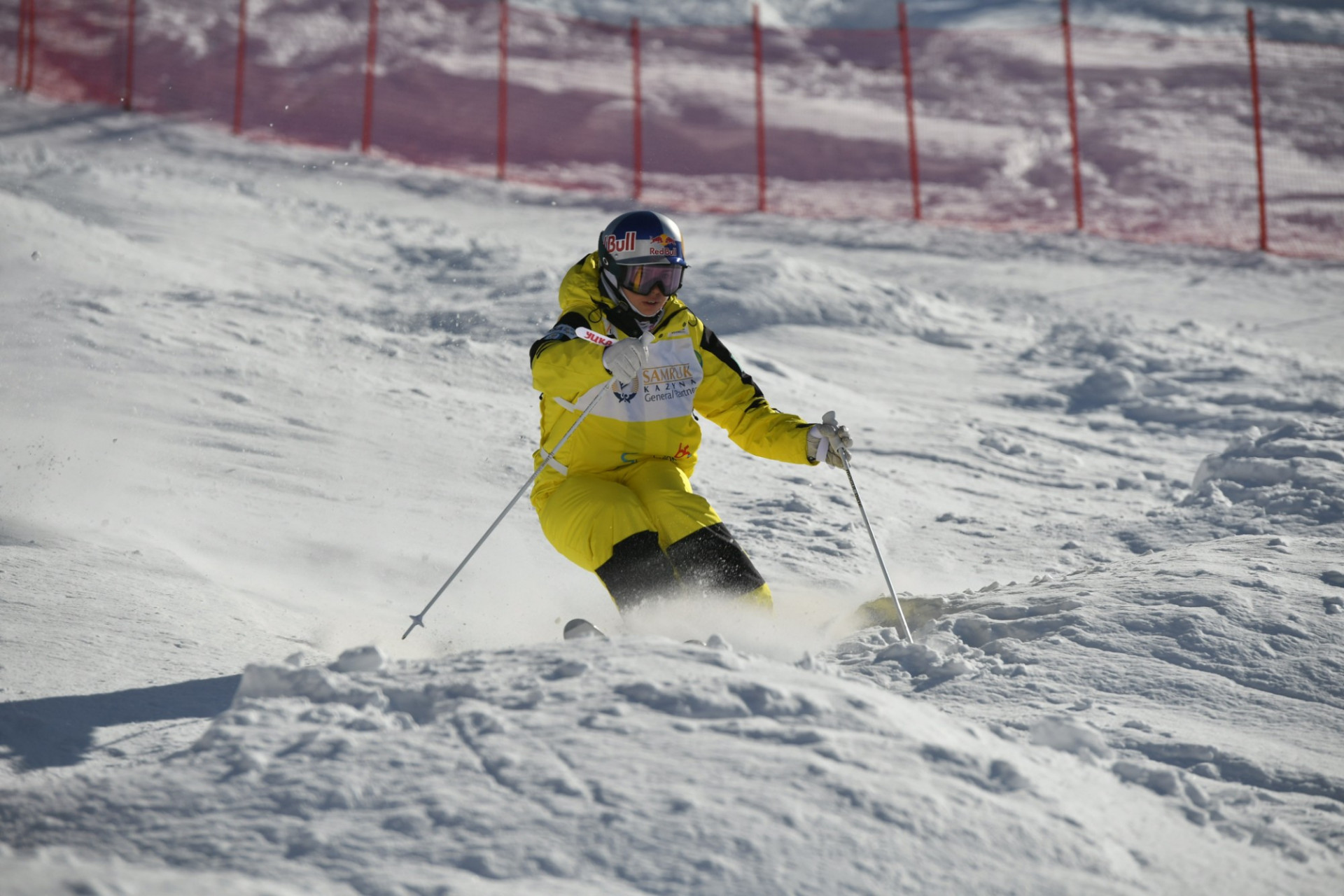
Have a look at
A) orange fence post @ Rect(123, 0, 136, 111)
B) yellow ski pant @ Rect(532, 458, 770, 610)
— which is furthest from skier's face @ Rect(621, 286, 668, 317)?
orange fence post @ Rect(123, 0, 136, 111)

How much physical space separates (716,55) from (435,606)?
54.7 feet

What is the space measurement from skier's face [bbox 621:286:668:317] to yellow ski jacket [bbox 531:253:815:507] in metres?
0.05

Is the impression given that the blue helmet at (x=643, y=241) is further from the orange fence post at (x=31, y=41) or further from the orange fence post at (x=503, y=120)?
the orange fence post at (x=31, y=41)

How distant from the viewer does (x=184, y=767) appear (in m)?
2.43

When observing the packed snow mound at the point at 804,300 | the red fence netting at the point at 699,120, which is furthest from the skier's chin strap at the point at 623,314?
the red fence netting at the point at 699,120

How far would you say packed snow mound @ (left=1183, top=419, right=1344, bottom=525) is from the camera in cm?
576

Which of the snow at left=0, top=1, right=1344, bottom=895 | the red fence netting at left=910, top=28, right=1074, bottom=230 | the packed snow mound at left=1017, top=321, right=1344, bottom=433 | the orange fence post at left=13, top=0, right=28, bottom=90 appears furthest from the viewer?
the orange fence post at left=13, top=0, right=28, bottom=90

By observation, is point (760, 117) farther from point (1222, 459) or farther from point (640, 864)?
point (640, 864)

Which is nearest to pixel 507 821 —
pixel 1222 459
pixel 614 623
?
pixel 614 623

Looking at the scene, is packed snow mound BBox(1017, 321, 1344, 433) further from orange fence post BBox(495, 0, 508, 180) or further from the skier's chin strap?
orange fence post BBox(495, 0, 508, 180)

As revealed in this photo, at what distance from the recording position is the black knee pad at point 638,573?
4070 millimetres

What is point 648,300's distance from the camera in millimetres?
4344

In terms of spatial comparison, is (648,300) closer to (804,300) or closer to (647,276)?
(647,276)

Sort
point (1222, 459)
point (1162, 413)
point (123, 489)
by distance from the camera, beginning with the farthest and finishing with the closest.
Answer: point (1162, 413), point (1222, 459), point (123, 489)
